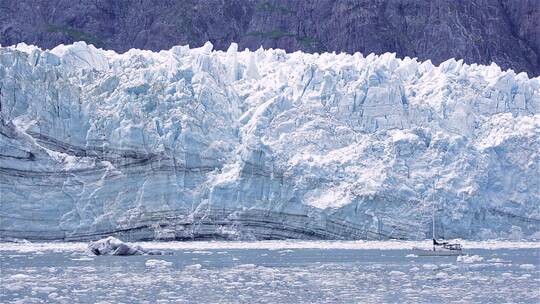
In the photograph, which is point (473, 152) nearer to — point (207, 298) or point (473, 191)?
point (473, 191)

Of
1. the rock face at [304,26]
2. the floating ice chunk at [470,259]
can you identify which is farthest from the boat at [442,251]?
the rock face at [304,26]

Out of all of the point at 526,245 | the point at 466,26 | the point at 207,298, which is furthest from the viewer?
the point at 466,26

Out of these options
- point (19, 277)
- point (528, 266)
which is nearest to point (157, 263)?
point (19, 277)

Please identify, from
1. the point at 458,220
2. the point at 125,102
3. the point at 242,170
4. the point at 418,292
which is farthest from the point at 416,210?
the point at 418,292

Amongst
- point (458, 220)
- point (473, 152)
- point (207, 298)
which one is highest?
point (473, 152)

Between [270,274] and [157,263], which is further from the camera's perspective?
[157,263]

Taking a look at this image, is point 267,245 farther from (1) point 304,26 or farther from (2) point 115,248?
(1) point 304,26

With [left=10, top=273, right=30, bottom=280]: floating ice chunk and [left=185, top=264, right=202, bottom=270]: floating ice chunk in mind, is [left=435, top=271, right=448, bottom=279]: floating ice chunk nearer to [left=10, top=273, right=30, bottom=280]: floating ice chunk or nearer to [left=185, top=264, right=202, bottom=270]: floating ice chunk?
[left=185, top=264, right=202, bottom=270]: floating ice chunk
